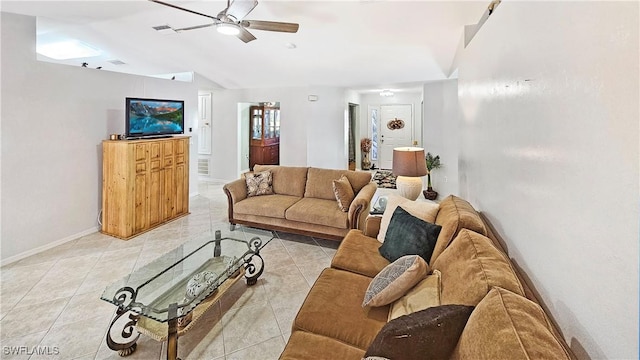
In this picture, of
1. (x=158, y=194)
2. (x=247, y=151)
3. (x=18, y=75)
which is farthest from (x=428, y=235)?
(x=247, y=151)

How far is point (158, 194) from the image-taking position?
4.36 meters

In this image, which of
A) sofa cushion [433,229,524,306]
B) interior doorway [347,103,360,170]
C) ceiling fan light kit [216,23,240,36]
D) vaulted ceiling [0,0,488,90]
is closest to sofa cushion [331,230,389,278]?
sofa cushion [433,229,524,306]

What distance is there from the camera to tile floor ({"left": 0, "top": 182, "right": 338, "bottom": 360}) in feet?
6.55

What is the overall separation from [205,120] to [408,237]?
22.5 ft

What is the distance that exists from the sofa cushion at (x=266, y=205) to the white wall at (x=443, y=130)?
139 inches

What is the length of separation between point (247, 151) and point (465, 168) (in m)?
6.68

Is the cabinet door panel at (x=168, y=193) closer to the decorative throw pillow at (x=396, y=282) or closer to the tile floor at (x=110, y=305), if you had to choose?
the tile floor at (x=110, y=305)

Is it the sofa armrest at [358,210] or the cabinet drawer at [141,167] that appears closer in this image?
the sofa armrest at [358,210]

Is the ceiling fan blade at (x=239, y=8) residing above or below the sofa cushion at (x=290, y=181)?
above

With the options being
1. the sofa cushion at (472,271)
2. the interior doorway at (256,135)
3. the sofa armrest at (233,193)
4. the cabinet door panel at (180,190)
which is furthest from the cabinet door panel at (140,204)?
the interior doorway at (256,135)

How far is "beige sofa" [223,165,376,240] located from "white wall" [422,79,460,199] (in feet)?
9.32

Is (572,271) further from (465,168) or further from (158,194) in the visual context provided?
(158,194)

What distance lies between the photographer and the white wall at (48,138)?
3186 mm

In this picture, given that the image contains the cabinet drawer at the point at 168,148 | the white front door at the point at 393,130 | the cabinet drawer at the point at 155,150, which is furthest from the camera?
the white front door at the point at 393,130
